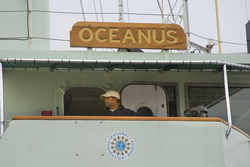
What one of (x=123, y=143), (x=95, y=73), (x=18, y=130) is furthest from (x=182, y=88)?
(x=18, y=130)

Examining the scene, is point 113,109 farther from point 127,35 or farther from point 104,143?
point 127,35

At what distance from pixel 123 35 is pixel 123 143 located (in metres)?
1.95

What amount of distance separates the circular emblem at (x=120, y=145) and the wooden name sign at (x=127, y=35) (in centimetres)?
164

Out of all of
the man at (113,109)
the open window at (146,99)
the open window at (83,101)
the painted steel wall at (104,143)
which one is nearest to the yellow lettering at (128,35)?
the man at (113,109)

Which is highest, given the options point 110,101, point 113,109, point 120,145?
point 110,101

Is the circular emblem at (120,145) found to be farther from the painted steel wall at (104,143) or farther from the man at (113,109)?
the man at (113,109)

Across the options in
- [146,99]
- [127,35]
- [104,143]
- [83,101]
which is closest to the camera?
[104,143]

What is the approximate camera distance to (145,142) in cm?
630

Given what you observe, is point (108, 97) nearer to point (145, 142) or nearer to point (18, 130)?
point (145, 142)

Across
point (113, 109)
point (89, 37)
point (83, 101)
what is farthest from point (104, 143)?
point (83, 101)

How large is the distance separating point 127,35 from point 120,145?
1.99 meters

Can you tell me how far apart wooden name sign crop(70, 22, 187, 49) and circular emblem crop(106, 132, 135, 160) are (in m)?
1.64

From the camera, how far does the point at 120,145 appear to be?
6250mm

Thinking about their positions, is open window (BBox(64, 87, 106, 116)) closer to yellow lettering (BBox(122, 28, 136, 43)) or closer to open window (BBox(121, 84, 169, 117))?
open window (BBox(121, 84, 169, 117))
